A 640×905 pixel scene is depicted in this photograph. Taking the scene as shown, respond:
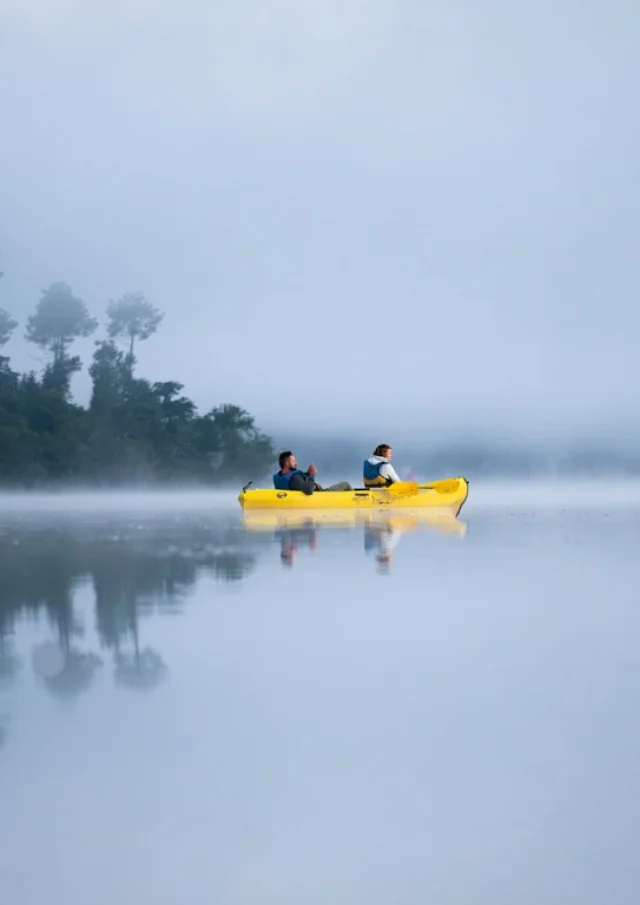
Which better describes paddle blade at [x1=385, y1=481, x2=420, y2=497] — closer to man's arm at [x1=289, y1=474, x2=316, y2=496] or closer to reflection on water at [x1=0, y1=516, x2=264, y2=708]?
man's arm at [x1=289, y1=474, x2=316, y2=496]

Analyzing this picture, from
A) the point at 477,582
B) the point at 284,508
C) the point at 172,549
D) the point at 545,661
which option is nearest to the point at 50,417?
the point at 284,508

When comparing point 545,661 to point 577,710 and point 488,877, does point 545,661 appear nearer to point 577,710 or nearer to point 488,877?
point 577,710

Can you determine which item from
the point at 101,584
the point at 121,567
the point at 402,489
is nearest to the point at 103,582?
the point at 101,584

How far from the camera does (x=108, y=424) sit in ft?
180

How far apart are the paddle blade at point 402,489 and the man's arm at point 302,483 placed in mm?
1529

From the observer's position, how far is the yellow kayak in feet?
78.1

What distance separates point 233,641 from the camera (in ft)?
21.7

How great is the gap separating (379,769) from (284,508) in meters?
20.7

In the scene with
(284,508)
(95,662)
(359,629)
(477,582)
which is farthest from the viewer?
(284,508)

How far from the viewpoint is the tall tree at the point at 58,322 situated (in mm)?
60969

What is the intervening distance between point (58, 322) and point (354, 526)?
1755 inches

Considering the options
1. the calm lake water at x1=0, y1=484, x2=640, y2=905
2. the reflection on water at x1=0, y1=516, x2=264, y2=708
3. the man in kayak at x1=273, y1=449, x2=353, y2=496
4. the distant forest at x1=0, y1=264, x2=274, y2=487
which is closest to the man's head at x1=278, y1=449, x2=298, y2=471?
the man in kayak at x1=273, y1=449, x2=353, y2=496

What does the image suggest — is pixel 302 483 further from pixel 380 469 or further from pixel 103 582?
pixel 103 582

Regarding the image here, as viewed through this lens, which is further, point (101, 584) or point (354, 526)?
point (354, 526)
